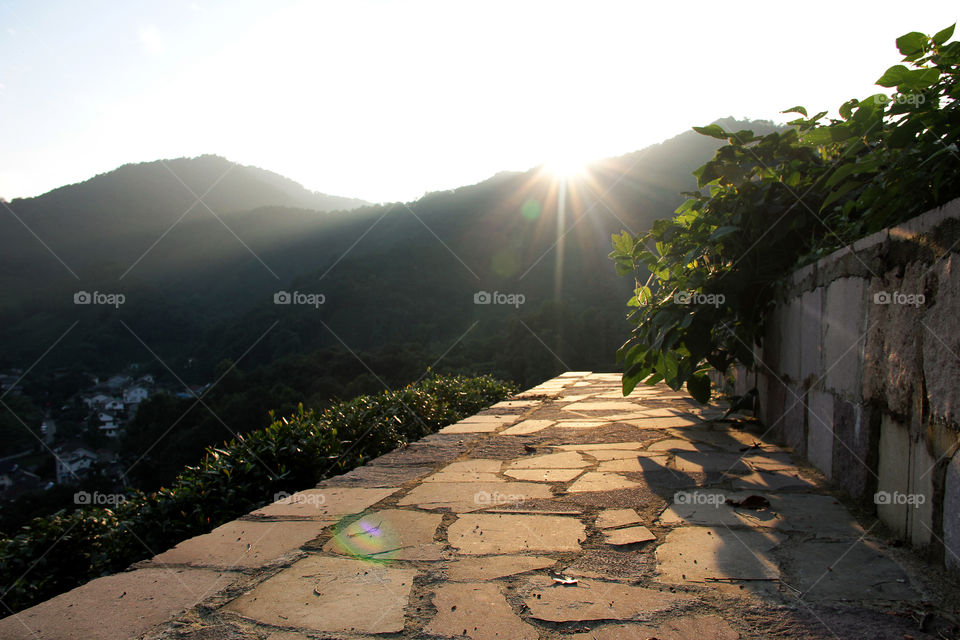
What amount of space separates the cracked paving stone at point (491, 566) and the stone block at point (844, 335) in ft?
3.98

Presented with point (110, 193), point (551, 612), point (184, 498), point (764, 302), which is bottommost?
point (184, 498)

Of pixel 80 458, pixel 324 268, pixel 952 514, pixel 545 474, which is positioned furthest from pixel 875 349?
pixel 324 268

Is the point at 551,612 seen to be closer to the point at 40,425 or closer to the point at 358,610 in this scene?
the point at 358,610

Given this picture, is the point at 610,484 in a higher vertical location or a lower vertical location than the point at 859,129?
lower

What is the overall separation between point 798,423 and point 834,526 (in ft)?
3.58

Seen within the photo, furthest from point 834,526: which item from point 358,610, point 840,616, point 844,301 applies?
point 358,610

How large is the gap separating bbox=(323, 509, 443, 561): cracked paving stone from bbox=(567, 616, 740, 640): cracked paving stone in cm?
56

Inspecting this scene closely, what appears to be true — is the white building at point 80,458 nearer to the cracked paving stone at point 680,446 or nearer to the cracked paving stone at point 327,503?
the cracked paving stone at point 327,503

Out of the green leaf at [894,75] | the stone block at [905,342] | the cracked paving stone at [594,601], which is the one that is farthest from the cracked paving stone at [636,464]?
the green leaf at [894,75]

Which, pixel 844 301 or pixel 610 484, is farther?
pixel 610 484

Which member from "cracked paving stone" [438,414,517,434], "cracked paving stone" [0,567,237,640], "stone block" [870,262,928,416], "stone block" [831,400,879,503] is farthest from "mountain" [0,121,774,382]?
"cracked paving stone" [0,567,237,640]

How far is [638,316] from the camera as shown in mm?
3279

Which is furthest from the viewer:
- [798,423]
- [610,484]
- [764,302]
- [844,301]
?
[764,302]

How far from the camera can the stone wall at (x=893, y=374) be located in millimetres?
1287
